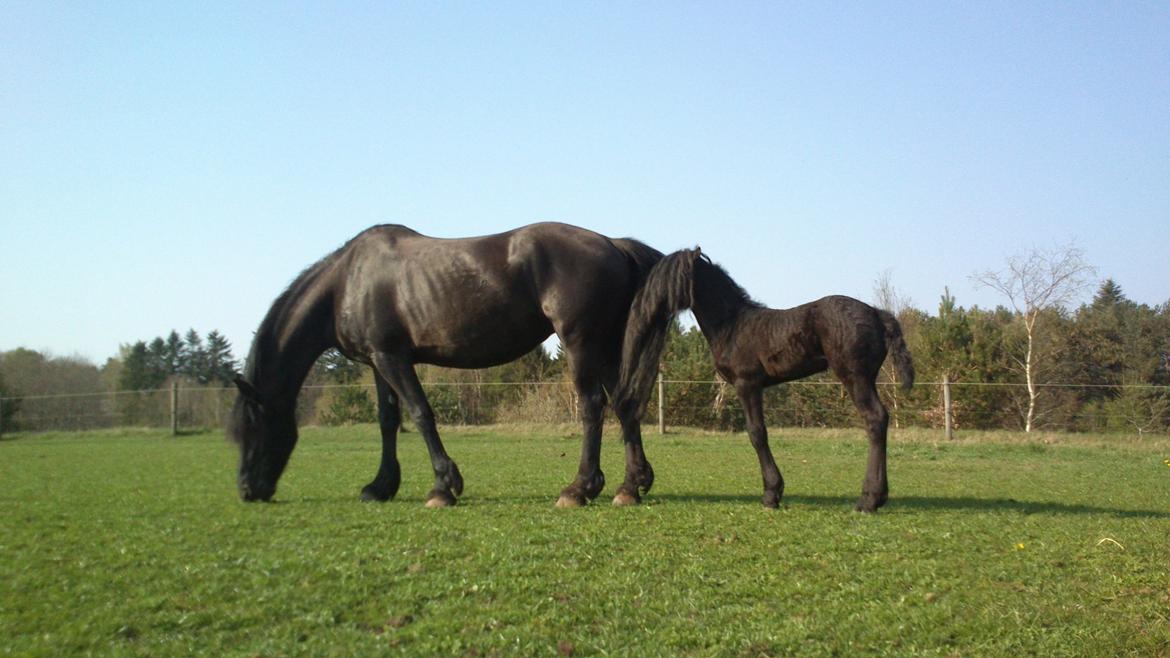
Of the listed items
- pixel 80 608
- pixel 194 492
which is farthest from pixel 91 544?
pixel 194 492

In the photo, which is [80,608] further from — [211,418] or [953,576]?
[211,418]

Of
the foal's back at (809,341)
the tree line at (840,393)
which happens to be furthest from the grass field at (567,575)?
the tree line at (840,393)

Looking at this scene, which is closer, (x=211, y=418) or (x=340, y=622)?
(x=340, y=622)

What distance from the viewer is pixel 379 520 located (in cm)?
586

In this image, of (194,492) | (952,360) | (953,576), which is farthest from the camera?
(952,360)

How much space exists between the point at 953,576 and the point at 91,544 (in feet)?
15.5

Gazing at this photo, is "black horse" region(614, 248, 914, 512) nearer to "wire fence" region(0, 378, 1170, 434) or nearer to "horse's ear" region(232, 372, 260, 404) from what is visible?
"horse's ear" region(232, 372, 260, 404)

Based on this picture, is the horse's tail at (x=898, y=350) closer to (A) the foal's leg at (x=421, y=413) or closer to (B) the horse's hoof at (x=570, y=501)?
(B) the horse's hoof at (x=570, y=501)

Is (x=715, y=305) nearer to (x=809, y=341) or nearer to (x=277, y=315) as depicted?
(x=809, y=341)

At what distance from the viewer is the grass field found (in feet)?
11.7

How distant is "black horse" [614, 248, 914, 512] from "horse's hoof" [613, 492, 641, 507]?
646 millimetres

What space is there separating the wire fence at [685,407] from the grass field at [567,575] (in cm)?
1769

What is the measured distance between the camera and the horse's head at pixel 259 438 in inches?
274

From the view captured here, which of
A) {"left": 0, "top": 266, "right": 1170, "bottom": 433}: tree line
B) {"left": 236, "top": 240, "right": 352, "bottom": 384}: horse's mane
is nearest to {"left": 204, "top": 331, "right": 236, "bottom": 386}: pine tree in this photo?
{"left": 0, "top": 266, "right": 1170, "bottom": 433}: tree line
